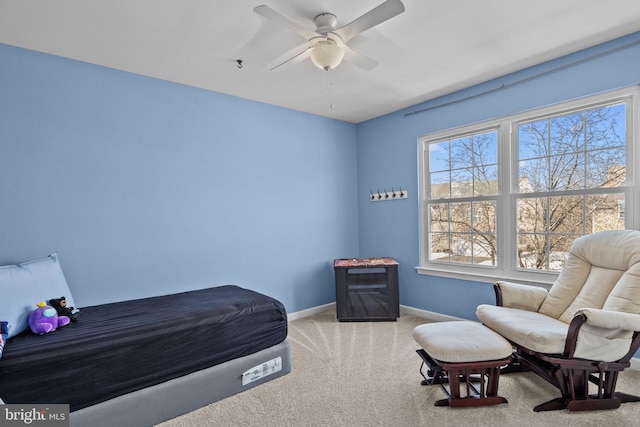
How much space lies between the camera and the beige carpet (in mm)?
1948

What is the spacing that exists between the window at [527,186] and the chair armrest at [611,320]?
977mm

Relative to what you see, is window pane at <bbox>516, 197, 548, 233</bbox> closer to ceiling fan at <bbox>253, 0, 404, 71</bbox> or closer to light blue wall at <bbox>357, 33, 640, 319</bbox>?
light blue wall at <bbox>357, 33, 640, 319</bbox>

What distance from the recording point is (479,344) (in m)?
2.00

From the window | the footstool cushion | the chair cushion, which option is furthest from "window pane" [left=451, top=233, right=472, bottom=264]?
the footstool cushion

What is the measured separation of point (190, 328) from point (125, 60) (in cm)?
212

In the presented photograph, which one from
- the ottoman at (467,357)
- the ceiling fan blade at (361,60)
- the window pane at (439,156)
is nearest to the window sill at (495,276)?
the ottoman at (467,357)

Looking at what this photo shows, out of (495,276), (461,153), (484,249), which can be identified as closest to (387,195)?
(461,153)

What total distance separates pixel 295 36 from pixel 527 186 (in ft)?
8.09

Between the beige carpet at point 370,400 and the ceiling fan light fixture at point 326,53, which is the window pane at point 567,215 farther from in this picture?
the ceiling fan light fixture at point 326,53

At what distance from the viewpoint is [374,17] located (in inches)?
71.5

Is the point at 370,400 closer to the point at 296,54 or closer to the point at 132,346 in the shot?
the point at 132,346

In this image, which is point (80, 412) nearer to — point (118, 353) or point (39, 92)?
point (118, 353)

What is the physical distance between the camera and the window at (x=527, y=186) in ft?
8.64

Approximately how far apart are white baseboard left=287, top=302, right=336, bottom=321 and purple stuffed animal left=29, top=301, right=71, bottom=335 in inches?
89.9
